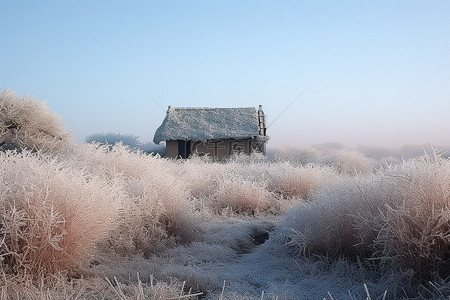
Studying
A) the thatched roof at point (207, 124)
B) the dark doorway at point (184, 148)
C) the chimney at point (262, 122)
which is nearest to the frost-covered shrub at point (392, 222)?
the thatched roof at point (207, 124)

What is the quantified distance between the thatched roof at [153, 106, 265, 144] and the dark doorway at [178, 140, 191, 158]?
63 centimetres

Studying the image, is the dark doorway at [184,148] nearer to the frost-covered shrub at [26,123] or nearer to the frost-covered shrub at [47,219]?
the frost-covered shrub at [26,123]

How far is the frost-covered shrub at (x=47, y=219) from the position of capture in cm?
417

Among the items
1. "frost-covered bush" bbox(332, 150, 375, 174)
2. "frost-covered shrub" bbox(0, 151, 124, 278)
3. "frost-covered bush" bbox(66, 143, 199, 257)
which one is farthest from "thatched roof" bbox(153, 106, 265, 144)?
"frost-covered shrub" bbox(0, 151, 124, 278)

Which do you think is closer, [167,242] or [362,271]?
[362,271]

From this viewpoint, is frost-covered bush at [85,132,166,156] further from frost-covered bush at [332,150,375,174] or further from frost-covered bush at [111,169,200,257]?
frost-covered bush at [111,169,200,257]

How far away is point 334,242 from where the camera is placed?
17.3 feet

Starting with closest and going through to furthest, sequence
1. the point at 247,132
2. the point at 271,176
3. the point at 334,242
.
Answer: the point at 334,242, the point at 271,176, the point at 247,132

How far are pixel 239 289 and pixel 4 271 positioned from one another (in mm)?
2269

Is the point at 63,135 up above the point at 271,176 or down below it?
above

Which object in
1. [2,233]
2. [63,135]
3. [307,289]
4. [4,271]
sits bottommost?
[307,289]

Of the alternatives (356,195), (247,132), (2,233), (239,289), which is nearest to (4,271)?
(2,233)

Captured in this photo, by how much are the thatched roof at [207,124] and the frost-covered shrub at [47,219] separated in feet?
56.1

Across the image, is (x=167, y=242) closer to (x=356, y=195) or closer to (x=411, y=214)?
(x=356, y=195)
